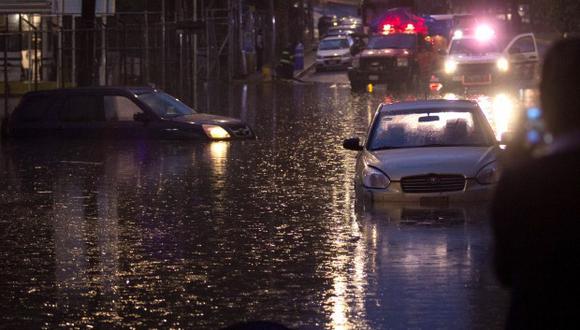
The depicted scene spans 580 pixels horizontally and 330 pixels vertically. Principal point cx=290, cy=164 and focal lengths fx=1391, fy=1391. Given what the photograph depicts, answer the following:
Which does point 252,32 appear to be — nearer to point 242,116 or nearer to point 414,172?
point 242,116

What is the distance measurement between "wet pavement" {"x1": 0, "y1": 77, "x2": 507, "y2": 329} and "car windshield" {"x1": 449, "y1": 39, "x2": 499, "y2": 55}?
22654mm

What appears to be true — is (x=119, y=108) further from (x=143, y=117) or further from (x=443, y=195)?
(x=443, y=195)

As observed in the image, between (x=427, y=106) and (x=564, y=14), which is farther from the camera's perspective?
(x=564, y=14)

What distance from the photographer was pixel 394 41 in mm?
50219

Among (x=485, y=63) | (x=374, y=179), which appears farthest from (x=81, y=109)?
(x=485, y=63)

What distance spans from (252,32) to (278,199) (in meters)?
43.6

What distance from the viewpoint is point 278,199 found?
17.9 m

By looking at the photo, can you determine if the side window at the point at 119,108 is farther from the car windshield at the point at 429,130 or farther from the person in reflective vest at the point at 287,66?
the person in reflective vest at the point at 287,66

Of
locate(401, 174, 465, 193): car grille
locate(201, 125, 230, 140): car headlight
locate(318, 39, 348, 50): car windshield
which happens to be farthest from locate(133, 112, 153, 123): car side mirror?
locate(318, 39, 348, 50): car windshield

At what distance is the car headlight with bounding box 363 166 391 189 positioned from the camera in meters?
15.8

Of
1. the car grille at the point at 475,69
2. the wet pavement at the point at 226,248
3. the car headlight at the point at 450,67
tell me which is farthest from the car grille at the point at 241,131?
the car grille at the point at 475,69

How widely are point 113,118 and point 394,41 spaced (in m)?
24.2

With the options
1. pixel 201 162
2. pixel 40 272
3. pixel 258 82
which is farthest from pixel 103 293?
pixel 258 82

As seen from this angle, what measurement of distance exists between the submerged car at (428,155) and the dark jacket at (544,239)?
37.3 ft
